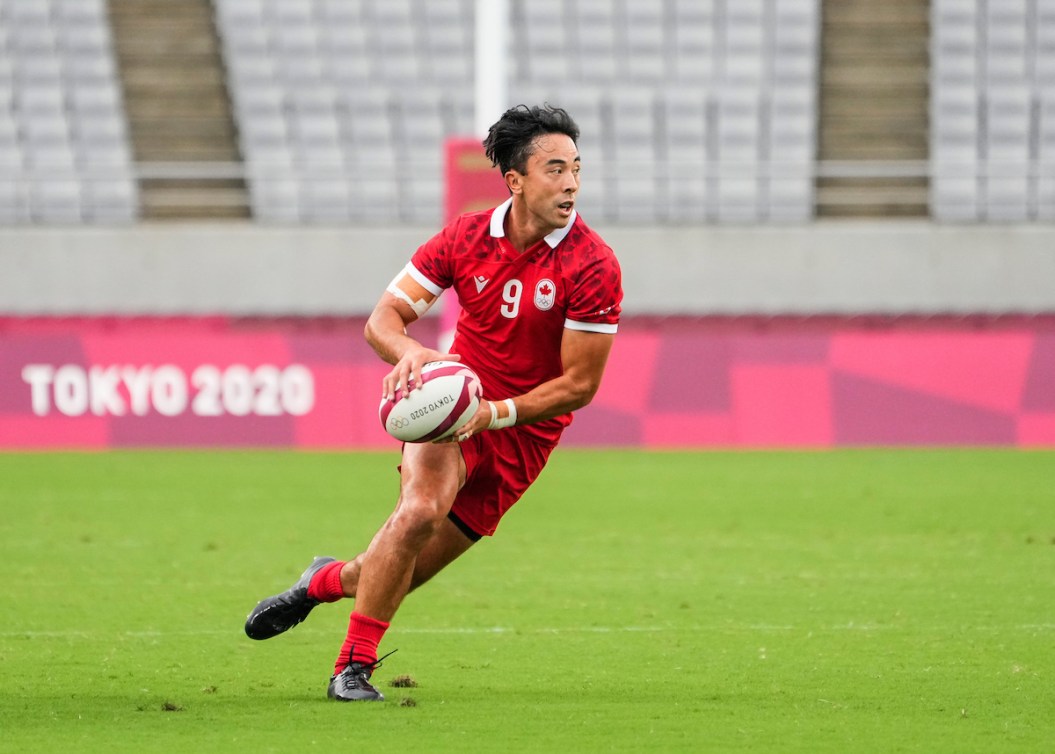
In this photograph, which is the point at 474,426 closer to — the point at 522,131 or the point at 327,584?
the point at 327,584

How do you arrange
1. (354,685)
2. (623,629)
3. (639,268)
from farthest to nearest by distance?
(639,268)
(623,629)
(354,685)

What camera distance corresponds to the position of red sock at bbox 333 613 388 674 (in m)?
5.50

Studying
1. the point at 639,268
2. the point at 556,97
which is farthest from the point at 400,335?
the point at 556,97

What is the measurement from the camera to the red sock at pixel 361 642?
18.0 feet

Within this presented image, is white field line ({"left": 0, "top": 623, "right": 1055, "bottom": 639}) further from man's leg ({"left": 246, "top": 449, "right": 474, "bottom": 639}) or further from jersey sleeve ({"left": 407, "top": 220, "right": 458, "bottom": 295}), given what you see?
jersey sleeve ({"left": 407, "top": 220, "right": 458, "bottom": 295})

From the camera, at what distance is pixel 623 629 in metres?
7.10

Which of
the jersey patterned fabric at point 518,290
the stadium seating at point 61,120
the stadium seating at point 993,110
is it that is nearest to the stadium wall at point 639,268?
the stadium seating at point 993,110

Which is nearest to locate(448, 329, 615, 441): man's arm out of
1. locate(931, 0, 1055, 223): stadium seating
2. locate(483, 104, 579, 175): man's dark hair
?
locate(483, 104, 579, 175): man's dark hair

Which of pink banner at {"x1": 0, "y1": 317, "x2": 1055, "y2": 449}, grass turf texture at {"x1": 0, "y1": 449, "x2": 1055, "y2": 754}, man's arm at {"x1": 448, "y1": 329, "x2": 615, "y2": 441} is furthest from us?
pink banner at {"x1": 0, "y1": 317, "x2": 1055, "y2": 449}

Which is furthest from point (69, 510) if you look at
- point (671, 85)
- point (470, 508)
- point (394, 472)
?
point (671, 85)

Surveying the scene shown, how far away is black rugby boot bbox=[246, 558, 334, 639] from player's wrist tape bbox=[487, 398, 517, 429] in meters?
0.96

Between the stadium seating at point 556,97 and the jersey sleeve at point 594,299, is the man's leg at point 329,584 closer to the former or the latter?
the jersey sleeve at point 594,299

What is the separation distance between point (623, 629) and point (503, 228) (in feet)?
7.20

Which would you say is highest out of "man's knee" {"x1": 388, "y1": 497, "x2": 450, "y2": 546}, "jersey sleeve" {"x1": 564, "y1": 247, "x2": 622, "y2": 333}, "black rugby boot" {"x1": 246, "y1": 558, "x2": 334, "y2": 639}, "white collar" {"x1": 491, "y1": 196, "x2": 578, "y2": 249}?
"white collar" {"x1": 491, "y1": 196, "x2": 578, "y2": 249}
